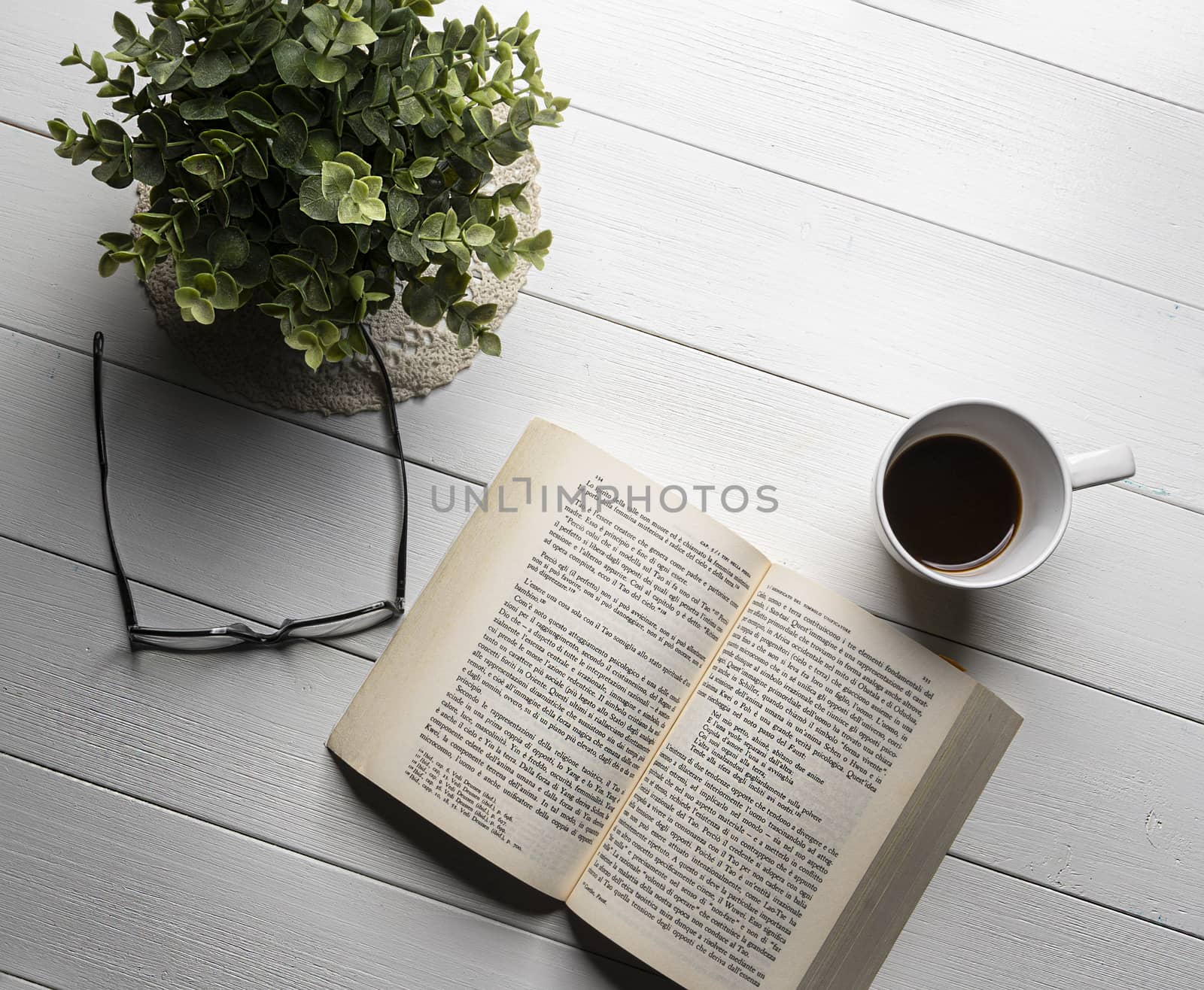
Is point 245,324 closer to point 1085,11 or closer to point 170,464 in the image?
point 170,464

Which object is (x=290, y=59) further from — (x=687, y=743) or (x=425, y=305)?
(x=687, y=743)

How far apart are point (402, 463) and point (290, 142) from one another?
10.2 inches

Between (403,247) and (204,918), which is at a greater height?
(403,247)

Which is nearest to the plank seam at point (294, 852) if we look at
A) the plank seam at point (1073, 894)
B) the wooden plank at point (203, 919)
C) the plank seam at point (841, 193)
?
the wooden plank at point (203, 919)

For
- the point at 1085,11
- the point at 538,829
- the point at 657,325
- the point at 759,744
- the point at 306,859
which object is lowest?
the point at 306,859

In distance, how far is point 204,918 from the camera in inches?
25.6

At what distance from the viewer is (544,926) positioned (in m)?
0.65

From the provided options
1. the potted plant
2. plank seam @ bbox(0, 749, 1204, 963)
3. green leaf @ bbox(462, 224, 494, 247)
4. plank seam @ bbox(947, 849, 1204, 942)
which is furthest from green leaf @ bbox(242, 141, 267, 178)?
plank seam @ bbox(947, 849, 1204, 942)

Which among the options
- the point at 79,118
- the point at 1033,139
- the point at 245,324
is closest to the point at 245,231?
the point at 245,324

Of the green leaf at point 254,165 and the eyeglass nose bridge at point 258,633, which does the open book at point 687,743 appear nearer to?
the eyeglass nose bridge at point 258,633

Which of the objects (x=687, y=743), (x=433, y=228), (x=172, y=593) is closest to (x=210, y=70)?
(x=433, y=228)

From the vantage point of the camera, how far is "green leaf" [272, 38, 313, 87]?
433 millimetres

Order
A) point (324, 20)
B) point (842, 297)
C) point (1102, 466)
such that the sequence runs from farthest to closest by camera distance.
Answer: point (842, 297) → point (1102, 466) → point (324, 20)

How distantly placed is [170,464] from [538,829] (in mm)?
373
